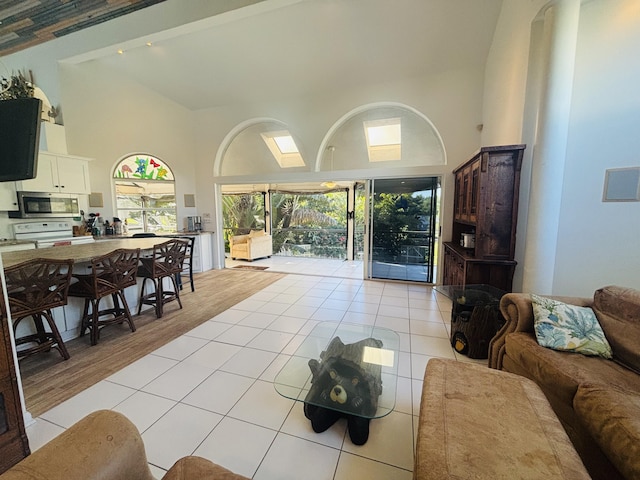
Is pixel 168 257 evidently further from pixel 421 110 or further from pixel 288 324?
pixel 421 110

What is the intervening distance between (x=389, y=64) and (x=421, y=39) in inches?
21.7

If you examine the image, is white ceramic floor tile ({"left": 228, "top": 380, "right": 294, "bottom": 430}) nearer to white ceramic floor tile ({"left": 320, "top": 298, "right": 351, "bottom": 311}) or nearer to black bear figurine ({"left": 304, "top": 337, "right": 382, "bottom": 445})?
black bear figurine ({"left": 304, "top": 337, "right": 382, "bottom": 445})

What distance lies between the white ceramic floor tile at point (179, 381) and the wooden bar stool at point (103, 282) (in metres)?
1.15

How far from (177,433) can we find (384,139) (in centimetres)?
518

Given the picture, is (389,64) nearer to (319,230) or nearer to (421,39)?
(421,39)

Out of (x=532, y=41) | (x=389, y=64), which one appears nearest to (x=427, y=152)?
(x=389, y=64)

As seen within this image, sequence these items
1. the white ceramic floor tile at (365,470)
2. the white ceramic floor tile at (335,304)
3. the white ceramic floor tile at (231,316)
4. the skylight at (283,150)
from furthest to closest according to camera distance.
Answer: the skylight at (283,150) < the white ceramic floor tile at (335,304) < the white ceramic floor tile at (231,316) < the white ceramic floor tile at (365,470)

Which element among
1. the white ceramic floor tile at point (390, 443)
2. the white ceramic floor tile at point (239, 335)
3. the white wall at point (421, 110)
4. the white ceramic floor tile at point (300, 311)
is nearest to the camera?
the white ceramic floor tile at point (390, 443)

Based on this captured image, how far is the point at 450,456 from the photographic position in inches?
39.1

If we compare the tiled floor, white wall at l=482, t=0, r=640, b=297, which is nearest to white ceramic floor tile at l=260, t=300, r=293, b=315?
the tiled floor

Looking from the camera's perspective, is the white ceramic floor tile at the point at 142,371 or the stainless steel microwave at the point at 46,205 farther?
the stainless steel microwave at the point at 46,205

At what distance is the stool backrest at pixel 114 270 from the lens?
269 cm

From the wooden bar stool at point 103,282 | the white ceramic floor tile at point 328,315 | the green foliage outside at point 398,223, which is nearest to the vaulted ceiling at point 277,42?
the green foliage outside at point 398,223

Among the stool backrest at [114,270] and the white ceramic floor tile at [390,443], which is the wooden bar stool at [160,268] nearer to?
the stool backrest at [114,270]
